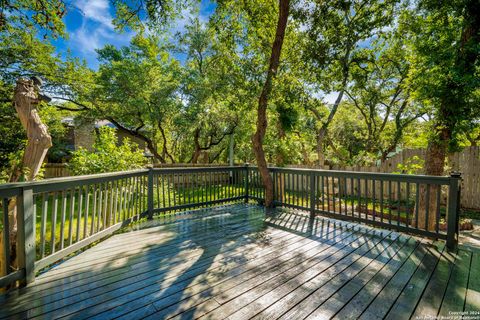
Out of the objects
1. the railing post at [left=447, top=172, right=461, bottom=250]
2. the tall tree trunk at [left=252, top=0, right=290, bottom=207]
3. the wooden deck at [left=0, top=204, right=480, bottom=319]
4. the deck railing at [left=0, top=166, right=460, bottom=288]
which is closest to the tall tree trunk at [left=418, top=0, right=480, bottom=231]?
the railing post at [left=447, top=172, right=461, bottom=250]

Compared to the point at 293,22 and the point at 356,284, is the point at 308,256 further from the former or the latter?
the point at 293,22

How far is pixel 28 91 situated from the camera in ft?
10.0

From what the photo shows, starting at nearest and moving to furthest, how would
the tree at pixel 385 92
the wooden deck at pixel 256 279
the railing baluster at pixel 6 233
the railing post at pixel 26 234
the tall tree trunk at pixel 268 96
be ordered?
the wooden deck at pixel 256 279, the railing baluster at pixel 6 233, the railing post at pixel 26 234, the tall tree trunk at pixel 268 96, the tree at pixel 385 92

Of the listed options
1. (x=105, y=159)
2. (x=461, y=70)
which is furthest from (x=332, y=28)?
(x=105, y=159)

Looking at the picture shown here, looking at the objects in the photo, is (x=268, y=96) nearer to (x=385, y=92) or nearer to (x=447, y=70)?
(x=447, y=70)

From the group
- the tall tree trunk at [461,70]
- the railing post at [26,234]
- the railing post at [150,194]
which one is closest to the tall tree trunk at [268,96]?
the railing post at [150,194]

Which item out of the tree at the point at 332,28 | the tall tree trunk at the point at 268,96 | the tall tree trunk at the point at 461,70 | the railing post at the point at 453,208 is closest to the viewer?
the railing post at the point at 453,208

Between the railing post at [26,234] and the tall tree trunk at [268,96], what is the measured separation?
13.1 feet

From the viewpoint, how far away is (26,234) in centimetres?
215

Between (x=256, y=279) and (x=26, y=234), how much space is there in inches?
87.4

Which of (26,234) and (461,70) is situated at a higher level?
(461,70)

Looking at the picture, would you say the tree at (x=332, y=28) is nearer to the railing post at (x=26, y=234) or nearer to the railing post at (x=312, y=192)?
the railing post at (x=312, y=192)

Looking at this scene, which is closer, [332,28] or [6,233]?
[6,233]

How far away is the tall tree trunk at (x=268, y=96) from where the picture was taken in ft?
15.8
